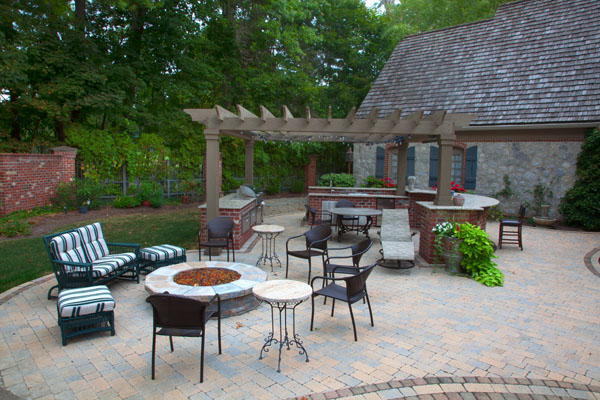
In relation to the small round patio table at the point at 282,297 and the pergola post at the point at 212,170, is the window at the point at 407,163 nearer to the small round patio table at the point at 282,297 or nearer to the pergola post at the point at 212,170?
the pergola post at the point at 212,170

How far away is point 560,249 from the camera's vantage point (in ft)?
29.7

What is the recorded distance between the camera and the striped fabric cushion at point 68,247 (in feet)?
17.0

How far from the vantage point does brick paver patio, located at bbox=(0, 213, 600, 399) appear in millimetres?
3404

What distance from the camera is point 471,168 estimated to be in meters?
14.3

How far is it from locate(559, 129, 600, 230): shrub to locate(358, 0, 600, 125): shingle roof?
83 centimetres

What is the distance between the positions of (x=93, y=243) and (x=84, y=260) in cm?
41

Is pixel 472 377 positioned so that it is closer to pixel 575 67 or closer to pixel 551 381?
pixel 551 381

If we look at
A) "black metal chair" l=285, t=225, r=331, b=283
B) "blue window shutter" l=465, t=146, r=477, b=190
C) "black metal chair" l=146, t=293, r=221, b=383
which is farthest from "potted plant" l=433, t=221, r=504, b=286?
"blue window shutter" l=465, t=146, r=477, b=190

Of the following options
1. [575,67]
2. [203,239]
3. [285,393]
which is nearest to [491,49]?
[575,67]

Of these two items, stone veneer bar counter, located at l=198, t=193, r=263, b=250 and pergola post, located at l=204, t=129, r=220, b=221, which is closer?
pergola post, located at l=204, t=129, r=220, b=221

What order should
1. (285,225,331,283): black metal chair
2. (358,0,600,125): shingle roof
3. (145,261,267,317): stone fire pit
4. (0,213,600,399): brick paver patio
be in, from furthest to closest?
(358,0,600,125): shingle roof < (285,225,331,283): black metal chair < (145,261,267,317): stone fire pit < (0,213,600,399): brick paver patio

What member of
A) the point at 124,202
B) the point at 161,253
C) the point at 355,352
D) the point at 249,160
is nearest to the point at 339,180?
the point at 249,160

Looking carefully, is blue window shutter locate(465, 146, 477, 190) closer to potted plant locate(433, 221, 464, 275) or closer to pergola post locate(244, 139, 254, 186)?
potted plant locate(433, 221, 464, 275)

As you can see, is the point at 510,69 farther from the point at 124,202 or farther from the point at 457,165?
the point at 124,202
